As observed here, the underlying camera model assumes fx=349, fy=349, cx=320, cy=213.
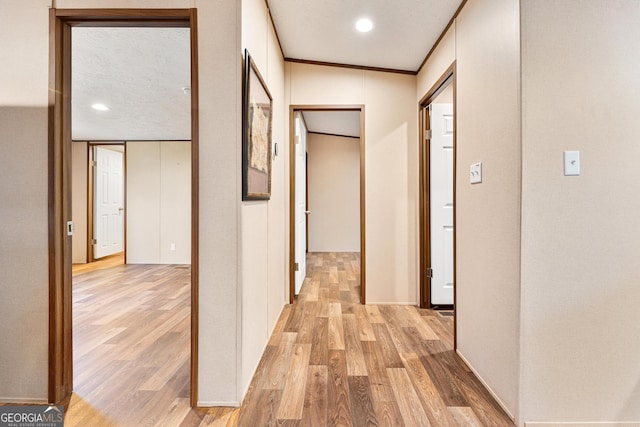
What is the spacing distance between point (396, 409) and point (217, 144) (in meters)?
1.51

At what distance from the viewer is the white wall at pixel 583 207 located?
149 centimetres

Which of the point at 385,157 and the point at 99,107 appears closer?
the point at 385,157

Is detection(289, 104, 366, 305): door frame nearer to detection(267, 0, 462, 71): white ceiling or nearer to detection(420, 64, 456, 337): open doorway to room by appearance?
detection(267, 0, 462, 71): white ceiling

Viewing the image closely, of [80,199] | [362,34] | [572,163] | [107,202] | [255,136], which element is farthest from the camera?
[107,202]

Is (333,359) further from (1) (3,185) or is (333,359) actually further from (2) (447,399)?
(1) (3,185)

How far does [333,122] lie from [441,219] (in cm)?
322

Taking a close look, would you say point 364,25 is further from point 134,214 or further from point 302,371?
point 134,214

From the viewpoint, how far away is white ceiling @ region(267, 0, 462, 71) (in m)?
2.38

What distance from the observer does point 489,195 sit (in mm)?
1828

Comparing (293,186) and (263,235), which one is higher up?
(293,186)

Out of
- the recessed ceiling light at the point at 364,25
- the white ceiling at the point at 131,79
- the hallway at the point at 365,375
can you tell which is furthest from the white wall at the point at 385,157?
the white ceiling at the point at 131,79

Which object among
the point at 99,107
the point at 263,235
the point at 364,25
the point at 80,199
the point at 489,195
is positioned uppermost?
the point at 364,25

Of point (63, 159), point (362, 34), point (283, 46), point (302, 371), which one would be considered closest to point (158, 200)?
point (283, 46)

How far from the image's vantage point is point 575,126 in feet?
4.89
